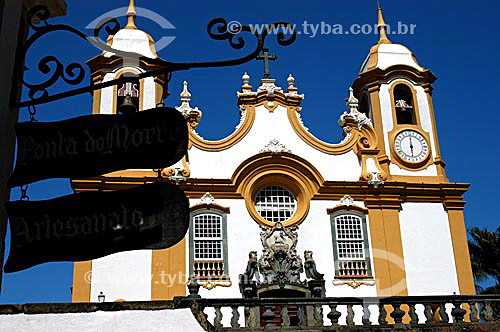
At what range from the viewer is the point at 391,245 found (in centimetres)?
1894

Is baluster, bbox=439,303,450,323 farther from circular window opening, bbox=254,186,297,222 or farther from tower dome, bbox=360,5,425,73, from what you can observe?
tower dome, bbox=360,5,425,73

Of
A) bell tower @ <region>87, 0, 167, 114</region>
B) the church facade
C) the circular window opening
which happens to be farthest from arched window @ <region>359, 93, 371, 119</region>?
bell tower @ <region>87, 0, 167, 114</region>

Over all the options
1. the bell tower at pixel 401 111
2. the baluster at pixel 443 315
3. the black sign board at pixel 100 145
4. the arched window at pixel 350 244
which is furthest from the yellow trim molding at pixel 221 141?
the black sign board at pixel 100 145

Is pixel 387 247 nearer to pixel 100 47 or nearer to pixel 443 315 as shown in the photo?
pixel 443 315

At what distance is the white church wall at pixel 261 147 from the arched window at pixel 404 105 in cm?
274

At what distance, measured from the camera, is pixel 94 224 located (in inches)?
176

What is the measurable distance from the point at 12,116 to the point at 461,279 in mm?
16571

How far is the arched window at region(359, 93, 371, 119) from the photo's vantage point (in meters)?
22.1

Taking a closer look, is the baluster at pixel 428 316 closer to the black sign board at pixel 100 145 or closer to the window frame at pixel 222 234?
the window frame at pixel 222 234

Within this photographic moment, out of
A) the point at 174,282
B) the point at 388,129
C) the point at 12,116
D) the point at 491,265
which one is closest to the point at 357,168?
the point at 388,129

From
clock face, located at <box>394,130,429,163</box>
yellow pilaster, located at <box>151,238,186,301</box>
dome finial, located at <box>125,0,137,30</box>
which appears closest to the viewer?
yellow pilaster, located at <box>151,238,186,301</box>

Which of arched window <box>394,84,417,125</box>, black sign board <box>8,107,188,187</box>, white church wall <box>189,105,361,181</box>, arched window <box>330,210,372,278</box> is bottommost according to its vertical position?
black sign board <box>8,107,188,187</box>

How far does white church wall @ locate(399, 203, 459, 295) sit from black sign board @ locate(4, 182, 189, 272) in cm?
1530

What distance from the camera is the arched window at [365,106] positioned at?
22109mm
